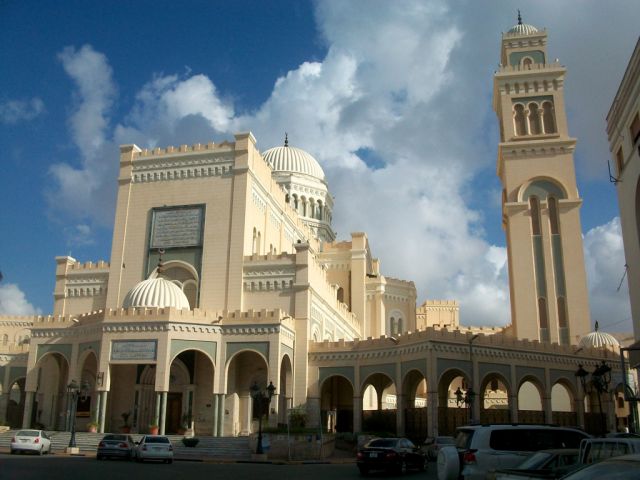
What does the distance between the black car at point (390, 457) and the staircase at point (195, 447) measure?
9.52 metres

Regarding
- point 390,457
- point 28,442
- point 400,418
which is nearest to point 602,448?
point 390,457

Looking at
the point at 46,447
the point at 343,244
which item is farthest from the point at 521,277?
the point at 46,447

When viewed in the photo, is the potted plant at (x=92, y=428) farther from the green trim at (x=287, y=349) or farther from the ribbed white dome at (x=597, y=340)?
the ribbed white dome at (x=597, y=340)

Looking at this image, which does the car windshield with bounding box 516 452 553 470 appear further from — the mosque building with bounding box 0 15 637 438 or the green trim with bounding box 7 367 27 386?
the green trim with bounding box 7 367 27 386

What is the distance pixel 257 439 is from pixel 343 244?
97.7ft

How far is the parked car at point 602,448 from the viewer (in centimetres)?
1265

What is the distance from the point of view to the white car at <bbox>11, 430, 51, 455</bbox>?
28.6m

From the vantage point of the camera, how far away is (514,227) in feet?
171

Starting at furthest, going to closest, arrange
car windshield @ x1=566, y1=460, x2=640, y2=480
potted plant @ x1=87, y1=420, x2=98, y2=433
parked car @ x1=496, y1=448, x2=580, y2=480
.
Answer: potted plant @ x1=87, y1=420, x2=98, y2=433 → parked car @ x1=496, y1=448, x2=580, y2=480 → car windshield @ x1=566, y1=460, x2=640, y2=480

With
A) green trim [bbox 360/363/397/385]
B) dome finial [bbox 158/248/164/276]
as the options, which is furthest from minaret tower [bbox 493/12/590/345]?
dome finial [bbox 158/248/164/276]

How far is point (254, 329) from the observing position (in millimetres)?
37906

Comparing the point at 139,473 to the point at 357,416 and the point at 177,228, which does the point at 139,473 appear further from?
the point at 177,228

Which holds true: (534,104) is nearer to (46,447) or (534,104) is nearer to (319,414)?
(319,414)

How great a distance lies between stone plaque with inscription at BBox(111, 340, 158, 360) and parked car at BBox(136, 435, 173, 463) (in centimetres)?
970
